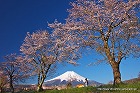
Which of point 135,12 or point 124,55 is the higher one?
point 135,12

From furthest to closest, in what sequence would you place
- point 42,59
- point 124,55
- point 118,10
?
point 42,59 < point 118,10 < point 124,55

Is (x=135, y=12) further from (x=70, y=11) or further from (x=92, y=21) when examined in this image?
(x=70, y=11)

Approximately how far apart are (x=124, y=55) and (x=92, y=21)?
6099 mm

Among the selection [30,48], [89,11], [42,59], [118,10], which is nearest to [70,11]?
[89,11]

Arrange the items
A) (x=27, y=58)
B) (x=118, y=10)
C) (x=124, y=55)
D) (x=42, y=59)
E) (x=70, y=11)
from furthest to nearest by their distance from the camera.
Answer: (x=27, y=58) < (x=42, y=59) < (x=70, y=11) < (x=118, y=10) < (x=124, y=55)

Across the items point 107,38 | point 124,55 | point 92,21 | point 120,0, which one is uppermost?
point 120,0

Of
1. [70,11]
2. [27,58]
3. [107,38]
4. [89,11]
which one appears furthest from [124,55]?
[27,58]

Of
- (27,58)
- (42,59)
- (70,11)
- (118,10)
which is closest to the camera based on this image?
(118,10)

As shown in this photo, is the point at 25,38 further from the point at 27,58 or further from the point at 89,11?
the point at 89,11

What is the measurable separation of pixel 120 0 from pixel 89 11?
4.25 metres

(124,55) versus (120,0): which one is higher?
(120,0)

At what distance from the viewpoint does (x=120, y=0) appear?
3556 centimetres

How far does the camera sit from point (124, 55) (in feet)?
107

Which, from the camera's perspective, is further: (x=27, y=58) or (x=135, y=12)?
(x=27, y=58)
